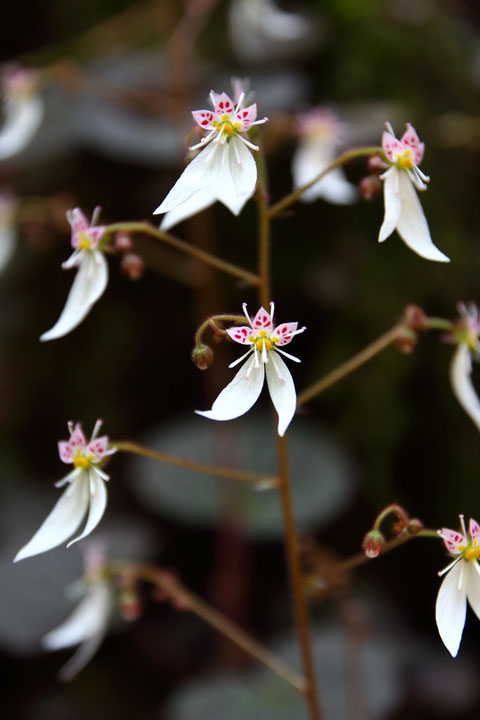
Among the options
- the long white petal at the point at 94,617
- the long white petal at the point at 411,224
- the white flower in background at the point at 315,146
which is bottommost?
the long white petal at the point at 94,617

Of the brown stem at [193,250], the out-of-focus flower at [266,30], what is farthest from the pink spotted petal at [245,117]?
the out-of-focus flower at [266,30]

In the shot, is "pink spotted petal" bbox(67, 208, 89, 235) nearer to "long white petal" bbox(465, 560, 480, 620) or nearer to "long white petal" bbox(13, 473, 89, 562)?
"long white petal" bbox(13, 473, 89, 562)

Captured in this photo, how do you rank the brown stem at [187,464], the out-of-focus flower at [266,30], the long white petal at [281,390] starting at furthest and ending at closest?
1. the out-of-focus flower at [266,30]
2. the brown stem at [187,464]
3. the long white petal at [281,390]

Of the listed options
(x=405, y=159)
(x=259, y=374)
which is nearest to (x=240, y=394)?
(x=259, y=374)

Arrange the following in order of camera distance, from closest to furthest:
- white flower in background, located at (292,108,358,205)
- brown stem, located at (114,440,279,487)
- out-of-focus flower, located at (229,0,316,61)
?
brown stem, located at (114,440,279,487) → white flower in background, located at (292,108,358,205) → out-of-focus flower, located at (229,0,316,61)

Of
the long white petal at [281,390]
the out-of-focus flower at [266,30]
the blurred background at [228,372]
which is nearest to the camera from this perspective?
the long white petal at [281,390]

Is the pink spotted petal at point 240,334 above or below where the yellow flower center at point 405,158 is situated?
below

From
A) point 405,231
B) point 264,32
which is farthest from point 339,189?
point 264,32

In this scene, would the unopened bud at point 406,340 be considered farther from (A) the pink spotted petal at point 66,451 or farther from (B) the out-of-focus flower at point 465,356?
(A) the pink spotted petal at point 66,451

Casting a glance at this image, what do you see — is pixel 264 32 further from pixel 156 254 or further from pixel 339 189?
pixel 339 189

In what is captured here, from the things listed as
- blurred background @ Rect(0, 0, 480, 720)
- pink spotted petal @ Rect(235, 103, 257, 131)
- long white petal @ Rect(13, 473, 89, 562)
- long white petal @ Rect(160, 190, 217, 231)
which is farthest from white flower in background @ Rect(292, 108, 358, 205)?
long white petal @ Rect(13, 473, 89, 562)
